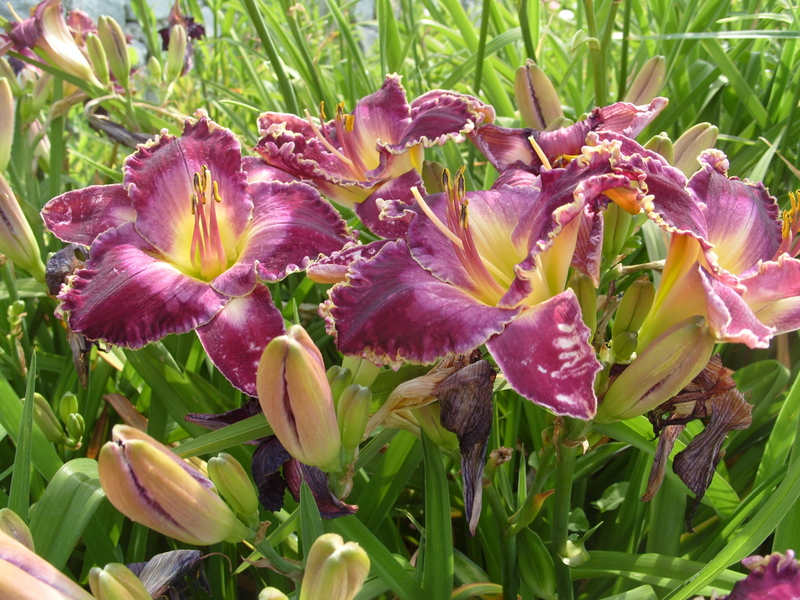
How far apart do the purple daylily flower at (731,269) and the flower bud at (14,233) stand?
72cm

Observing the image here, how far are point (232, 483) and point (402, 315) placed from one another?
0.19 metres

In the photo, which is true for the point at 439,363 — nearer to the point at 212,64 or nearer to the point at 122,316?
the point at 122,316

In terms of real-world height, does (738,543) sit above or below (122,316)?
below

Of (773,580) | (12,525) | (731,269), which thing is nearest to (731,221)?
(731,269)

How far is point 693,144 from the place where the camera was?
76 centimetres

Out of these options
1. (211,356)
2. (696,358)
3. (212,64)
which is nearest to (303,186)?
(211,356)

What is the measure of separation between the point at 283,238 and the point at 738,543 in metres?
0.49

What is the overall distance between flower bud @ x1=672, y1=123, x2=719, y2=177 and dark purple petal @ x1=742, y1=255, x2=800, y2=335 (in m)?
0.23

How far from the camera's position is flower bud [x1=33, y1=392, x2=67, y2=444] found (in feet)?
2.57

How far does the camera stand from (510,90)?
1673mm

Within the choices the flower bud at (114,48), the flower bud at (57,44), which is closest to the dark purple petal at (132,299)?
the flower bud at (114,48)

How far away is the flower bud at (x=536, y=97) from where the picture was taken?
882mm

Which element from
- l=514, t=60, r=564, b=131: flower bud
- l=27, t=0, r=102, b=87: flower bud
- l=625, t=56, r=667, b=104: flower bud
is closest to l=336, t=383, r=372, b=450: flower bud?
l=514, t=60, r=564, b=131: flower bud

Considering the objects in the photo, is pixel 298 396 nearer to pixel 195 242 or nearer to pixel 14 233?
pixel 195 242
